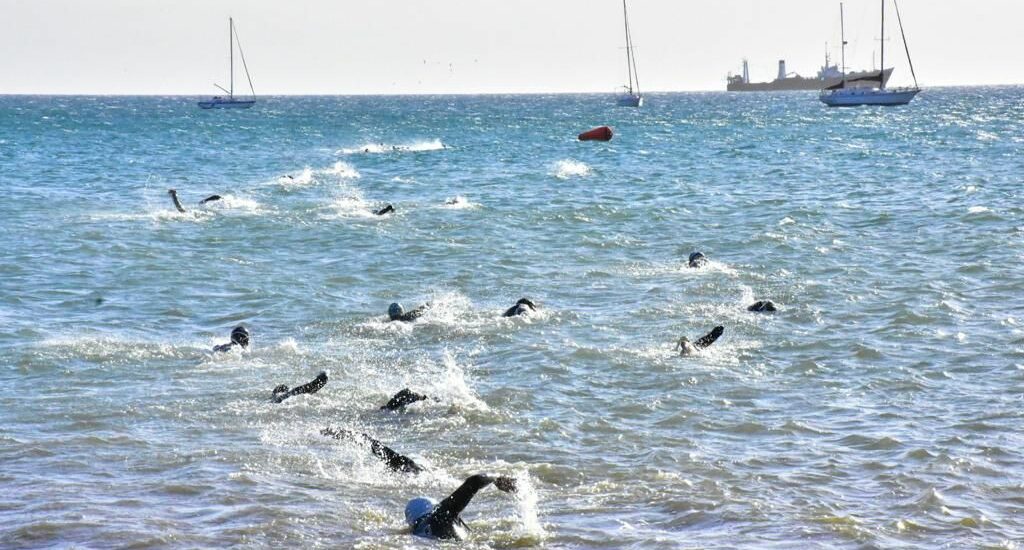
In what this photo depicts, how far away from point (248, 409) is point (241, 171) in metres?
39.8

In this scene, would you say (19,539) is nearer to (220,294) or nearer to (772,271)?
(220,294)

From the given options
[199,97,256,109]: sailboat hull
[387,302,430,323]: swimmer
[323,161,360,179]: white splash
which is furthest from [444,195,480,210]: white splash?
[199,97,256,109]: sailboat hull

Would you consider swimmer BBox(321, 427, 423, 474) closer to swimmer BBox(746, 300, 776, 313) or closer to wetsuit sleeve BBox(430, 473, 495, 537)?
wetsuit sleeve BBox(430, 473, 495, 537)

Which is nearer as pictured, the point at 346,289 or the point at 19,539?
the point at 19,539

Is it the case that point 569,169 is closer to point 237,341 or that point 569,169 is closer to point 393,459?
point 237,341

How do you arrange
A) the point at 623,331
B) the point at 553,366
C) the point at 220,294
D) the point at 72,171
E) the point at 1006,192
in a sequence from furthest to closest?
1. the point at 72,171
2. the point at 1006,192
3. the point at 220,294
4. the point at 623,331
5. the point at 553,366

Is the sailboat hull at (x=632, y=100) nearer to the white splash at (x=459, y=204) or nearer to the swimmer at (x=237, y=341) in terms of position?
the white splash at (x=459, y=204)

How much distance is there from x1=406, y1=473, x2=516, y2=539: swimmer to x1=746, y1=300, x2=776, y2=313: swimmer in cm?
1093

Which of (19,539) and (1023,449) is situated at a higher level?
(19,539)

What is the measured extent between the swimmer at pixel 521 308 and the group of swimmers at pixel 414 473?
14.2 ft

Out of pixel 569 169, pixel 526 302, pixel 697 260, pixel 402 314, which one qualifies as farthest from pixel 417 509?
pixel 569 169

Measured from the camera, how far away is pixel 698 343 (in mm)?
18422

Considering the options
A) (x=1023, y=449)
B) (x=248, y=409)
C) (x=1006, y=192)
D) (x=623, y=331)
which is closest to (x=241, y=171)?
(x=1006, y=192)

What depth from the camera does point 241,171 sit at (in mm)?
53750
